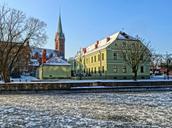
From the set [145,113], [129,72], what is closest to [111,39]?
[129,72]

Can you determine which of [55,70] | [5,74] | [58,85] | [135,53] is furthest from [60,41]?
[58,85]

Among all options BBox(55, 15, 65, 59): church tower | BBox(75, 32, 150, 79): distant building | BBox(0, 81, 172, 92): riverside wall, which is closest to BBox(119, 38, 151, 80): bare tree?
BBox(75, 32, 150, 79): distant building

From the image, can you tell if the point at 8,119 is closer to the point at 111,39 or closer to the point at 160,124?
the point at 160,124

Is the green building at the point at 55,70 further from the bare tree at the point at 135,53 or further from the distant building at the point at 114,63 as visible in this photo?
the bare tree at the point at 135,53

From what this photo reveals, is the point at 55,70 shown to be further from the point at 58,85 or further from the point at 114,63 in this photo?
the point at 58,85

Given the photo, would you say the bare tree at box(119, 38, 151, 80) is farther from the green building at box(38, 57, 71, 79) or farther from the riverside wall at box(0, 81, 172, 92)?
the green building at box(38, 57, 71, 79)

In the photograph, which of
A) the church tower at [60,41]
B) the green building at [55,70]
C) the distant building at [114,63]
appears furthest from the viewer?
the church tower at [60,41]

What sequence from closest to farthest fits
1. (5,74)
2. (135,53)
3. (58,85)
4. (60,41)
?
1. (58,85)
2. (5,74)
3. (135,53)
4. (60,41)

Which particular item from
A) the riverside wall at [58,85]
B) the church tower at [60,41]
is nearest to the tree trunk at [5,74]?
the riverside wall at [58,85]

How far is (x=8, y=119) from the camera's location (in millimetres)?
12727

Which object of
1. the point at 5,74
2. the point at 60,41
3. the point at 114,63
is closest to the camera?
the point at 5,74

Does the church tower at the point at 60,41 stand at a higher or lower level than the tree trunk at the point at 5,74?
higher

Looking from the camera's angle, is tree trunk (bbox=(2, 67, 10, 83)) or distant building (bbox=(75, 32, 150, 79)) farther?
distant building (bbox=(75, 32, 150, 79))

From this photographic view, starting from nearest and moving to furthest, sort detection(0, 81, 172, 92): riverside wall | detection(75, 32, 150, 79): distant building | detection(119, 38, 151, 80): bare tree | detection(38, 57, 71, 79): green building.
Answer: detection(0, 81, 172, 92): riverside wall < detection(119, 38, 151, 80): bare tree < detection(75, 32, 150, 79): distant building < detection(38, 57, 71, 79): green building
